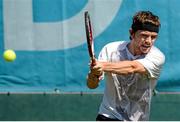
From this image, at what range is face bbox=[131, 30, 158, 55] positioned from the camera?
322 centimetres

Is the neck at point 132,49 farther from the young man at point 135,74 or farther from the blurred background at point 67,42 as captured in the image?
the blurred background at point 67,42

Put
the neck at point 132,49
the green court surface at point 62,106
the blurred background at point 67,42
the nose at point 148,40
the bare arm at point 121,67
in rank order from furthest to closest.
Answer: the green court surface at point 62,106 → the blurred background at point 67,42 → the neck at point 132,49 → the nose at point 148,40 → the bare arm at point 121,67

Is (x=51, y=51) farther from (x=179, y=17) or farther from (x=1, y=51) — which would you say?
(x=179, y=17)

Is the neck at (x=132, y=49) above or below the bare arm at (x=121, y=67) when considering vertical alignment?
above

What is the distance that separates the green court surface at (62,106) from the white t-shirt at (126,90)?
1939 millimetres

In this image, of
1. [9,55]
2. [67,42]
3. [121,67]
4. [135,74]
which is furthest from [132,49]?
[9,55]

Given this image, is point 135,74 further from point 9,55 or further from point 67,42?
point 9,55

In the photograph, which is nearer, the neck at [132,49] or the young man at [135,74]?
the young man at [135,74]

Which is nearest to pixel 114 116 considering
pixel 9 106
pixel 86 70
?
pixel 86 70

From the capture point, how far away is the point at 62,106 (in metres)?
5.47

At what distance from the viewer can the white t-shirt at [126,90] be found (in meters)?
3.37

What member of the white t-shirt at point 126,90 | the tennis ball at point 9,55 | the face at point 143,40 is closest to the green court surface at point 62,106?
the tennis ball at point 9,55

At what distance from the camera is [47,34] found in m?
5.28

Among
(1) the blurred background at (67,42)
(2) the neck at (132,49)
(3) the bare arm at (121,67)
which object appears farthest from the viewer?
(1) the blurred background at (67,42)
